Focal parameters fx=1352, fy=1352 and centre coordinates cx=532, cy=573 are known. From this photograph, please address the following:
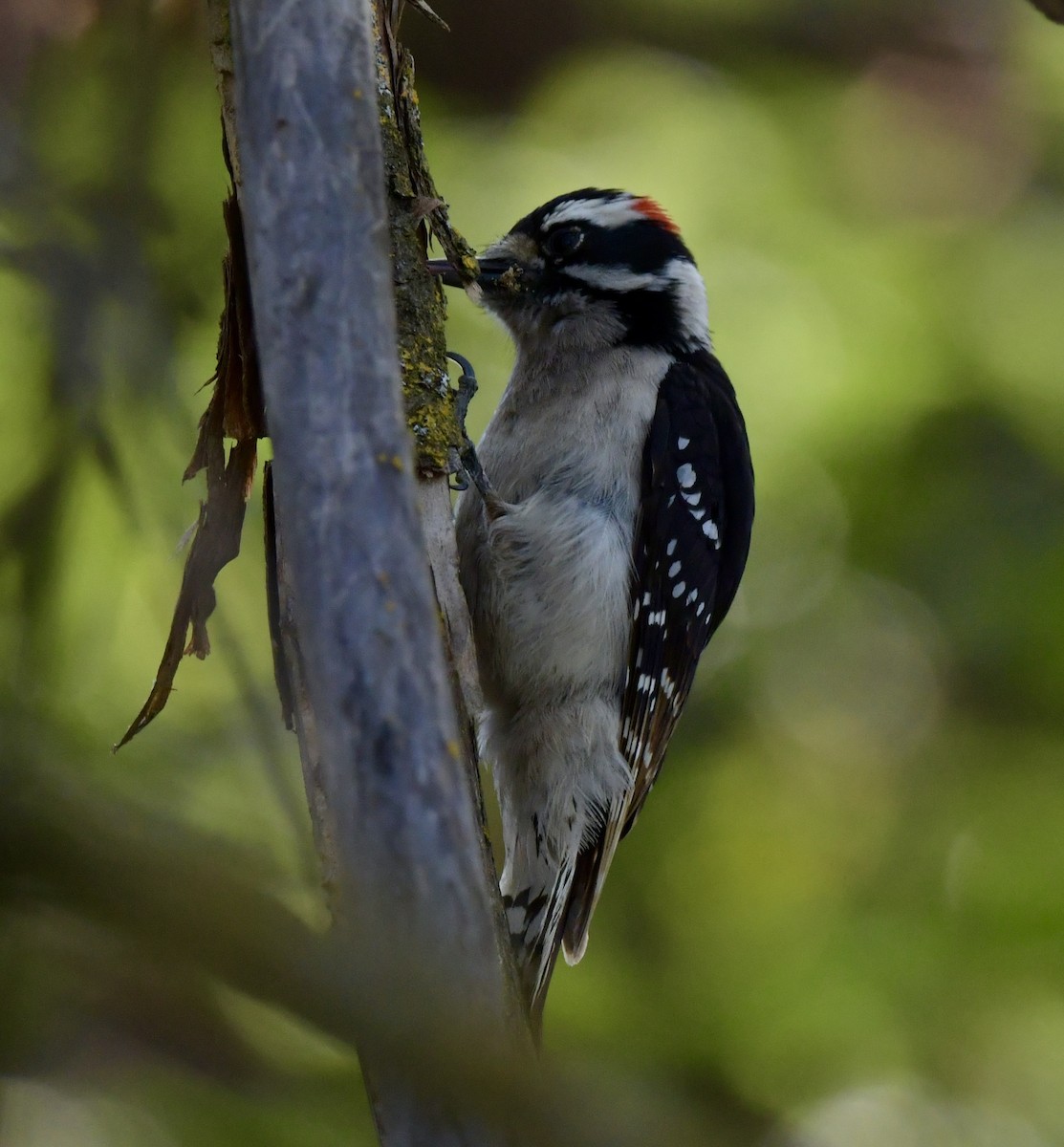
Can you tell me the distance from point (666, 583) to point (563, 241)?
3.57ft

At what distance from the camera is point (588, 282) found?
390 centimetres

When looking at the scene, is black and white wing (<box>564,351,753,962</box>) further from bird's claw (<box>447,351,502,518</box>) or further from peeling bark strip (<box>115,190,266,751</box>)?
peeling bark strip (<box>115,190,266,751</box>)

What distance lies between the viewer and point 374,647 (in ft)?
5.11

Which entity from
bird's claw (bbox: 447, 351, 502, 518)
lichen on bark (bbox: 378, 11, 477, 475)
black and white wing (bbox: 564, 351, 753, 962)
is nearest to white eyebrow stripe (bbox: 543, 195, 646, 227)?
black and white wing (bbox: 564, 351, 753, 962)

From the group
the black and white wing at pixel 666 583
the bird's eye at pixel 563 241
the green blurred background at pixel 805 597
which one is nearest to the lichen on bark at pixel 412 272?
the green blurred background at pixel 805 597

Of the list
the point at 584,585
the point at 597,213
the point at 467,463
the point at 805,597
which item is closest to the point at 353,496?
the point at 467,463

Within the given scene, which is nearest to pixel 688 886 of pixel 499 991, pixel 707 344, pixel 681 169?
pixel 707 344

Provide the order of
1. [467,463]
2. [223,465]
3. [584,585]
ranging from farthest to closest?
[584,585] < [467,463] < [223,465]

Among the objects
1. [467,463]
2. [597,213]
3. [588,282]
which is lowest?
[467,463]

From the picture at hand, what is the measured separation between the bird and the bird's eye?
0.26 metres

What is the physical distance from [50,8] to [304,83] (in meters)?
1.25

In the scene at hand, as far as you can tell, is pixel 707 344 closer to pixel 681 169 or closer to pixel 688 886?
pixel 681 169

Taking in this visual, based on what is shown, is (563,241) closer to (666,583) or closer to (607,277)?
(607,277)

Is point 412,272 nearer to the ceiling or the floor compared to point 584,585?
nearer to the ceiling
